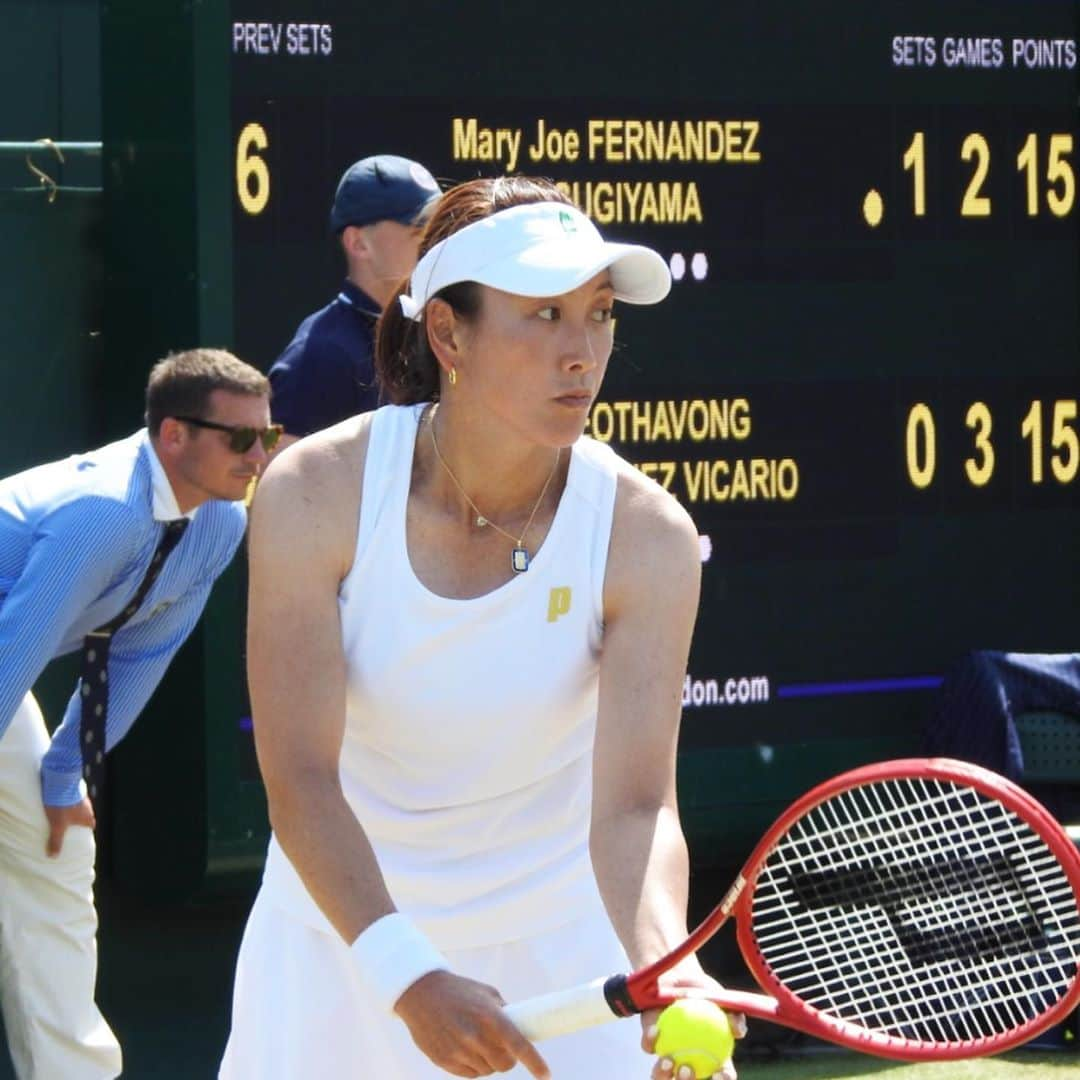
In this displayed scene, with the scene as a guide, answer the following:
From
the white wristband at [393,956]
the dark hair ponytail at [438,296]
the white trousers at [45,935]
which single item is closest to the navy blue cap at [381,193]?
the white trousers at [45,935]

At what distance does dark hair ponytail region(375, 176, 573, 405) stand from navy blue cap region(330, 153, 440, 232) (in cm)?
172

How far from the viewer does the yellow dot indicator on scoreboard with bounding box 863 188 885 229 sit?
5.57m

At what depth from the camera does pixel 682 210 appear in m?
5.36

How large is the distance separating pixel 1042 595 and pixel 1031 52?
128cm

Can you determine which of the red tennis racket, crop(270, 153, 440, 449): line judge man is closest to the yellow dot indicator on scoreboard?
crop(270, 153, 440, 449): line judge man

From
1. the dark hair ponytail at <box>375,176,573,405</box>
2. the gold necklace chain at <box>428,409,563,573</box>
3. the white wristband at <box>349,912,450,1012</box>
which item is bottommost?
the white wristband at <box>349,912,450,1012</box>

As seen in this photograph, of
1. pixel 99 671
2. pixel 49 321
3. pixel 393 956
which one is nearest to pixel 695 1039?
pixel 393 956

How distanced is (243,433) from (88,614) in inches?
18.7

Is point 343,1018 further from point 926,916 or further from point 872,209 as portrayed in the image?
point 872,209

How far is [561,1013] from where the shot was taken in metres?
2.37

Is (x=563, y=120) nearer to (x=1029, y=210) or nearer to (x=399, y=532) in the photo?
(x=1029, y=210)

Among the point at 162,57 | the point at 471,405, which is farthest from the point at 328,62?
the point at 471,405

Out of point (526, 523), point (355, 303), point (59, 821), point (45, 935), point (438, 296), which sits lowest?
point (45, 935)

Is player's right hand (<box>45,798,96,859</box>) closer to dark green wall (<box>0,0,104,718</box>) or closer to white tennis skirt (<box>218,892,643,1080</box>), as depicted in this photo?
dark green wall (<box>0,0,104,718</box>)
